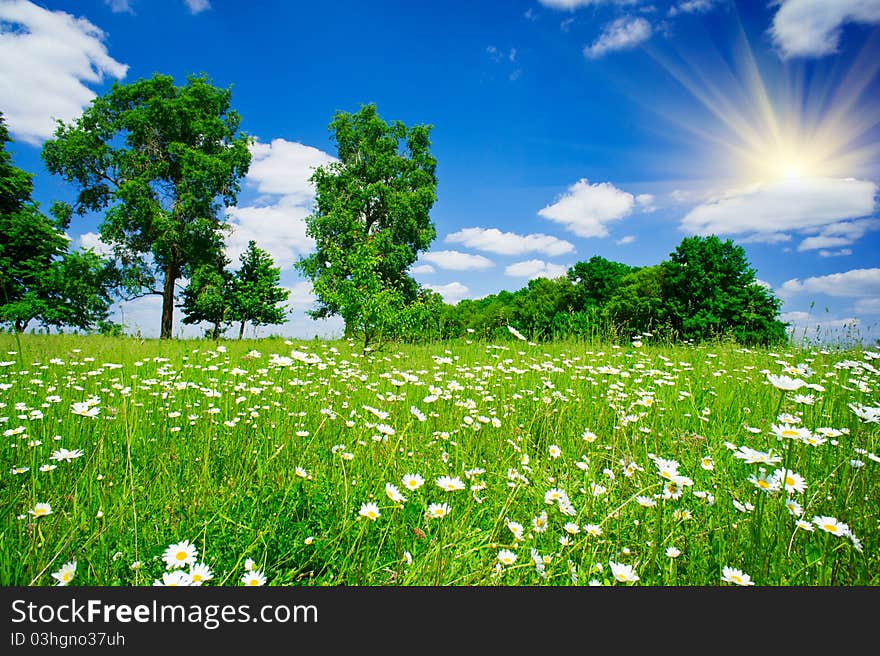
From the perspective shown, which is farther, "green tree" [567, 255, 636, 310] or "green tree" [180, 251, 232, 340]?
"green tree" [567, 255, 636, 310]

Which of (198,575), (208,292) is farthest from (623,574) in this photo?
(208,292)

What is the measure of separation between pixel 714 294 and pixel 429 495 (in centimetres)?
2604

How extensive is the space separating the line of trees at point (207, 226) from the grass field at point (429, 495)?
1494cm

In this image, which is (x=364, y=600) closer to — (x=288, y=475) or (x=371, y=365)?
(x=288, y=475)

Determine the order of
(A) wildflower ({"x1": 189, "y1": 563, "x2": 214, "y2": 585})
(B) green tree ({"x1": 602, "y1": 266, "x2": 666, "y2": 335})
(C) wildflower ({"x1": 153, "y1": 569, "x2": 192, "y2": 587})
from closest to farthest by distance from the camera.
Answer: (C) wildflower ({"x1": 153, "y1": 569, "x2": 192, "y2": 587}) → (A) wildflower ({"x1": 189, "y1": 563, "x2": 214, "y2": 585}) → (B) green tree ({"x1": 602, "y1": 266, "x2": 666, "y2": 335})

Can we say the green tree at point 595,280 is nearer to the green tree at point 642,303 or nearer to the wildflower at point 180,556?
the green tree at point 642,303

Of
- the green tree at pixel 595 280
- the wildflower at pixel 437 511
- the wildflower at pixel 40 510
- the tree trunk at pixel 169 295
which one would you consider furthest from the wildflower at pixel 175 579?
the green tree at pixel 595 280

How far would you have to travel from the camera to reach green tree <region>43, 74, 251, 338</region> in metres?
21.5

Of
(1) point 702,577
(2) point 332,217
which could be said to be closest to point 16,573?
(1) point 702,577

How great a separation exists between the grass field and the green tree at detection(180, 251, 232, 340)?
64.3 feet

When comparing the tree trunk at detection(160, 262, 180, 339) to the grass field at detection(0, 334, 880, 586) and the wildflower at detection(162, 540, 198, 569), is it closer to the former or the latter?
the grass field at detection(0, 334, 880, 586)

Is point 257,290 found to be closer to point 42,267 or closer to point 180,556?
point 42,267

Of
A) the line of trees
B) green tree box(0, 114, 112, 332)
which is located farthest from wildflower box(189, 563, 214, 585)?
green tree box(0, 114, 112, 332)

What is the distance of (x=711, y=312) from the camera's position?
2305cm
